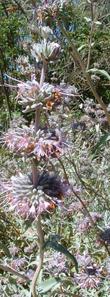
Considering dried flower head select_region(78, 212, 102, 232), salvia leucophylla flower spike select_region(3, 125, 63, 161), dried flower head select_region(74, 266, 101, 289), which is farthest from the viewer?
dried flower head select_region(78, 212, 102, 232)

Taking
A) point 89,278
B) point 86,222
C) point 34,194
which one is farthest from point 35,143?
A: point 86,222

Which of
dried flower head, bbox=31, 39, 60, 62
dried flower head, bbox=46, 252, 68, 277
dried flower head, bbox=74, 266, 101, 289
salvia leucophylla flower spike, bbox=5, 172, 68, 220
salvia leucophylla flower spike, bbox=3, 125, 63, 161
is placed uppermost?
dried flower head, bbox=31, 39, 60, 62

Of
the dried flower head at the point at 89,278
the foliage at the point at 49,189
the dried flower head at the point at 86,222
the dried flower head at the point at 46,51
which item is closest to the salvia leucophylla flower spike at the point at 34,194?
the foliage at the point at 49,189

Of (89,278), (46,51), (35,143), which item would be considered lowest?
(89,278)

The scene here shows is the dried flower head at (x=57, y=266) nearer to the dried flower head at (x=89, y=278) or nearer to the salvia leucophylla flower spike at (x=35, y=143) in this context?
the dried flower head at (x=89, y=278)

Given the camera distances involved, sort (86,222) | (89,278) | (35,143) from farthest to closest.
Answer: (86,222) → (89,278) → (35,143)

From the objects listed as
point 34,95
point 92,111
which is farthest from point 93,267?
point 92,111

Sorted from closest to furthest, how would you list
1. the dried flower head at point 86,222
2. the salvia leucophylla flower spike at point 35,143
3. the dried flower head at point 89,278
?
1. the salvia leucophylla flower spike at point 35,143
2. the dried flower head at point 89,278
3. the dried flower head at point 86,222

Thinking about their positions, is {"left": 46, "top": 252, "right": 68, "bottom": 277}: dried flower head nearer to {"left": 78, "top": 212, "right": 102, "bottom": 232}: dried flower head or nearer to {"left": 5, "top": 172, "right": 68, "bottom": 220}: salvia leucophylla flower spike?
{"left": 78, "top": 212, "right": 102, "bottom": 232}: dried flower head

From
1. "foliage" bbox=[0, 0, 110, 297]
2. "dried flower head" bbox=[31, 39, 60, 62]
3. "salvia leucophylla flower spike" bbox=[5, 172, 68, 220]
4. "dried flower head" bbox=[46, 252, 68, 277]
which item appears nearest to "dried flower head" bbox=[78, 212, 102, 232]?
"foliage" bbox=[0, 0, 110, 297]

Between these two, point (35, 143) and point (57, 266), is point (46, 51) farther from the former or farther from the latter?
point (57, 266)

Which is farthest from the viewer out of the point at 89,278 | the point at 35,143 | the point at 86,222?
the point at 86,222

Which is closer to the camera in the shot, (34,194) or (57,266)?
(34,194)
